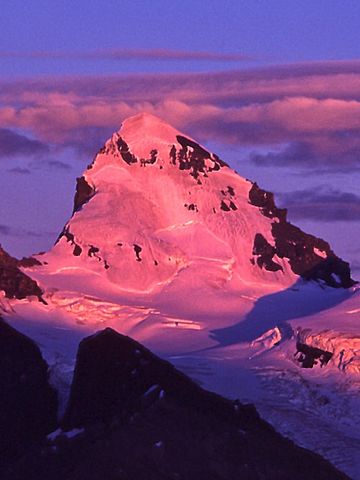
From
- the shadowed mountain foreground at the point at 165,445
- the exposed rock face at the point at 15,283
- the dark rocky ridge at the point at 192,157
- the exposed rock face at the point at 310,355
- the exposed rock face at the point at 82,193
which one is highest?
the dark rocky ridge at the point at 192,157

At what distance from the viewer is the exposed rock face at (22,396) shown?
282 feet

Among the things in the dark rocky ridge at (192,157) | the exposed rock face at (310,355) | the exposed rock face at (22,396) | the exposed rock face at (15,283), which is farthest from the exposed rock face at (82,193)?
the exposed rock face at (22,396)

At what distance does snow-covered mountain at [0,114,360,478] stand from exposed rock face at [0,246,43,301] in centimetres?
80

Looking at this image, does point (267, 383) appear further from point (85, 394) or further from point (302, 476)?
point (302, 476)

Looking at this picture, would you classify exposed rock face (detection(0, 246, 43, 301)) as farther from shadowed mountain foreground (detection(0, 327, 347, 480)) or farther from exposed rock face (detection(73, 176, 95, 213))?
shadowed mountain foreground (detection(0, 327, 347, 480))

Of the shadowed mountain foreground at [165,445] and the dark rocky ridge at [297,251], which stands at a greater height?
the dark rocky ridge at [297,251]

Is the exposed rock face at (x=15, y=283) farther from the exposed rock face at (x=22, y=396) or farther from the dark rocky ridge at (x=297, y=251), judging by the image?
the exposed rock face at (x=22, y=396)

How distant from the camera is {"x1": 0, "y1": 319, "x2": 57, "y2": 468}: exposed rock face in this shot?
85.8m

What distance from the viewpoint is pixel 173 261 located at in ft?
513

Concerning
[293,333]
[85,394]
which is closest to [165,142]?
[293,333]

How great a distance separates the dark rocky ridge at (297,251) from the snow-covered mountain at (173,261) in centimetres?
7

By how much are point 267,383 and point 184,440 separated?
106 ft

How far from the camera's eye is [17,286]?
137 meters

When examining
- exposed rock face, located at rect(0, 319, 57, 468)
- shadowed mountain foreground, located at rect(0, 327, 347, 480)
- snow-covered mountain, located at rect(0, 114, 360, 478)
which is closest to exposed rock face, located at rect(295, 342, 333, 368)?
snow-covered mountain, located at rect(0, 114, 360, 478)
